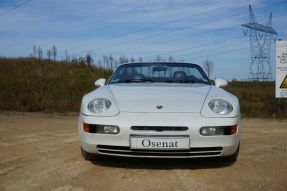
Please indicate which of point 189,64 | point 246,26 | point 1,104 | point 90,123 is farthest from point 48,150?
point 246,26

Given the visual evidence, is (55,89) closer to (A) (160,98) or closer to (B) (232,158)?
(A) (160,98)

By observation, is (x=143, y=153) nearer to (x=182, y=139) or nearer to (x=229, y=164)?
(x=182, y=139)

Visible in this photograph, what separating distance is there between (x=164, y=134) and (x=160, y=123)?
123 millimetres

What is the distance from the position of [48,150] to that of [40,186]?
2.18 metres

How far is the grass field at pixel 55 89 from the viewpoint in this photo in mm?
19828

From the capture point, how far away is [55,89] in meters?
25.8

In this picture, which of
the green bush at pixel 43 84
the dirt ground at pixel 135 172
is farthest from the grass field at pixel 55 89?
the dirt ground at pixel 135 172

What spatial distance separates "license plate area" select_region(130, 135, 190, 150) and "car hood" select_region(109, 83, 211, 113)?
346 mm

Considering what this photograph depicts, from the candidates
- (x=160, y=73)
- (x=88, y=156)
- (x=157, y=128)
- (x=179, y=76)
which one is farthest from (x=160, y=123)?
(x=160, y=73)

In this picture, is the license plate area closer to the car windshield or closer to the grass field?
the car windshield

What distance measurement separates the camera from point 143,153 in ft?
15.4

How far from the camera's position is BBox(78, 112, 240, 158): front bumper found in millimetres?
4633

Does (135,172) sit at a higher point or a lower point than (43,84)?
higher

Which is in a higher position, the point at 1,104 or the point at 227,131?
the point at 227,131
